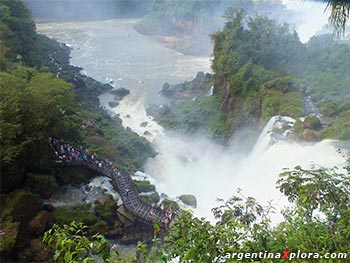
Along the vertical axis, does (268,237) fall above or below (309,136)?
above

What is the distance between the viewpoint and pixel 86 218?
14.0m

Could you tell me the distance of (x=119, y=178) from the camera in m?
16.9

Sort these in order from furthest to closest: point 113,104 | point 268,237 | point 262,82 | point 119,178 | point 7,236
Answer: point 113,104, point 262,82, point 119,178, point 7,236, point 268,237

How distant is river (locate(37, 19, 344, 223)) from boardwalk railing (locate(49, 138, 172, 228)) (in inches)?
123

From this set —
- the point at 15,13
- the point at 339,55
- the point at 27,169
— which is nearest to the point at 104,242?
the point at 27,169

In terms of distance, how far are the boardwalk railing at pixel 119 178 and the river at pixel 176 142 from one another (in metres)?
3.12

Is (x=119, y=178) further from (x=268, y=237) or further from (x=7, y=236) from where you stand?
(x=268, y=237)

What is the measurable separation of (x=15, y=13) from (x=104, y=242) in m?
35.4

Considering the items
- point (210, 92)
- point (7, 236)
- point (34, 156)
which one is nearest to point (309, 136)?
point (34, 156)

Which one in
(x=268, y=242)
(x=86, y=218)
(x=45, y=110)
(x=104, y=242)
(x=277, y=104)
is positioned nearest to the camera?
(x=104, y=242)

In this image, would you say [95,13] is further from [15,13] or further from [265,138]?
[265,138]

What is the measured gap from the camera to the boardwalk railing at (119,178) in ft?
48.6

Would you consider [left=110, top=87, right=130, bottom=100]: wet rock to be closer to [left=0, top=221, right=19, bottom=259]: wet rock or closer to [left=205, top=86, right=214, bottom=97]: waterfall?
[left=205, top=86, right=214, bottom=97]: waterfall

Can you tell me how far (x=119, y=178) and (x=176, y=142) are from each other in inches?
449
